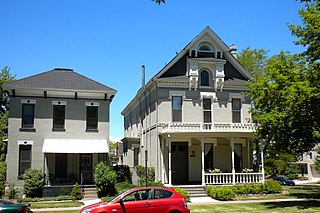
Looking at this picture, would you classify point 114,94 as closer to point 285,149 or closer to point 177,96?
point 177,96

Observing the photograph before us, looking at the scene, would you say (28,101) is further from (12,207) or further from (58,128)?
(12,207)

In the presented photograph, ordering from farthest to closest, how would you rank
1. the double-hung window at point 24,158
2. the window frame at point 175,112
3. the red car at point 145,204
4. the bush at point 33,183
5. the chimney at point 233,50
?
1. the chimney at point 233,50
2. the window frame at point 175,112
3. the double-hung window at point 24,158
4. the bush at point 33,183
5. the red car at point 145,204

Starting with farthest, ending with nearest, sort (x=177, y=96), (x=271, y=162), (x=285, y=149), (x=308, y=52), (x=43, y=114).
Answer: (x=271, y=162) → (x=177, y=96) → (x=43, y=114) → (x=285, y=149) → (x=308, y=52)

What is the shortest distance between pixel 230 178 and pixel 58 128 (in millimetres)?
13313

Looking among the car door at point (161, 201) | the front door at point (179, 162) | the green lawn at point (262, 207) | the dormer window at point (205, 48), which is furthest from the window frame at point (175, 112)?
the car door at point (161, 201)

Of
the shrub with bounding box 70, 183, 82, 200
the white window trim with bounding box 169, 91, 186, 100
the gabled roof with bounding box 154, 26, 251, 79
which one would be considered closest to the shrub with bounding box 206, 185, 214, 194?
the white window trim with bounding box 169, 91, 186, 100

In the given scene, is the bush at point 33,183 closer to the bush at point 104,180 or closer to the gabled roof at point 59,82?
the bush at point 104,180

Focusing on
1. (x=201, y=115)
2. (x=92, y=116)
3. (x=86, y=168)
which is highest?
(x=201, y=115)

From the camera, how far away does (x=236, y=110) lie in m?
30.2

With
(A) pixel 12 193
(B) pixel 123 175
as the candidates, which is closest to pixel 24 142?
(A) pixel 12 193

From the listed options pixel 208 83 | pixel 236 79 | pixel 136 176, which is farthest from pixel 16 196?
pixel 236 79

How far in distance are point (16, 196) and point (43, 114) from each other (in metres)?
6.03

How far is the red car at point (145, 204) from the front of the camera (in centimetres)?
1374

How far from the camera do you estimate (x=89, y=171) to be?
27141 mm
